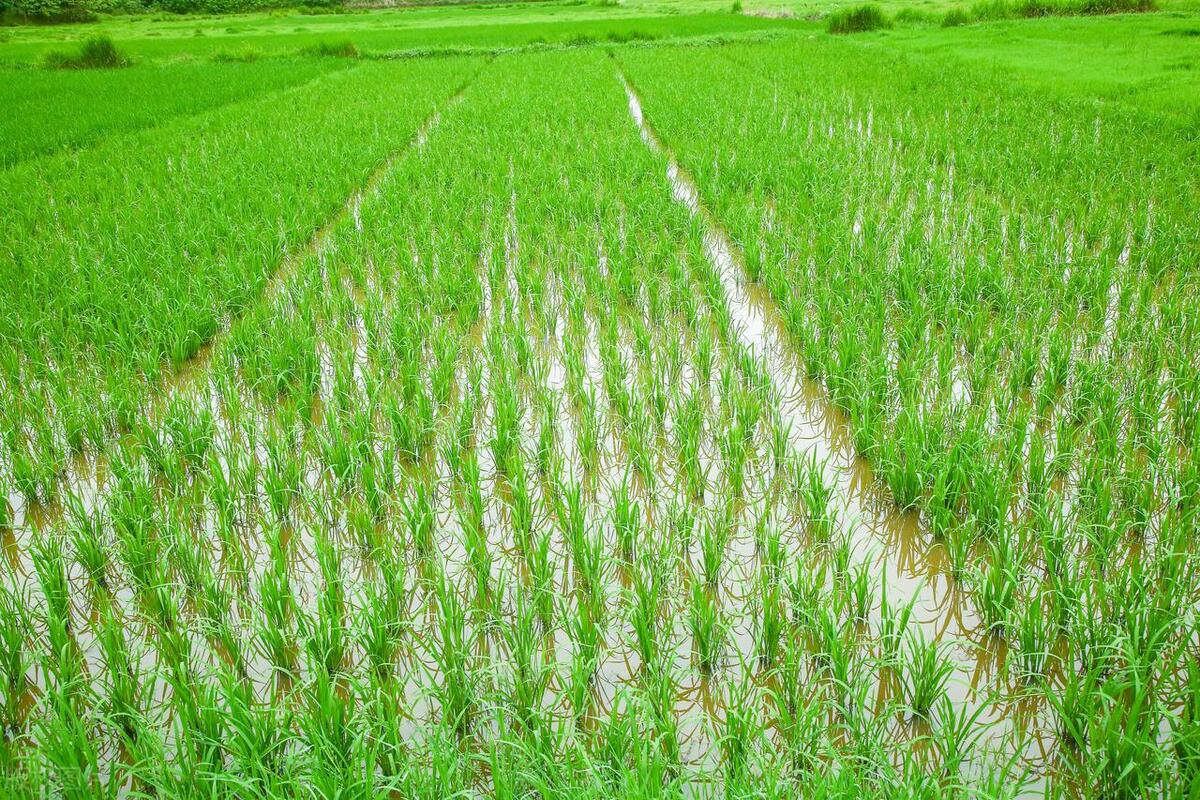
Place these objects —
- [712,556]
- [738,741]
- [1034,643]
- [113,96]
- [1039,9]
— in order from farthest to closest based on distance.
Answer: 1. [1039,9]
2. [113,96]
3. [712,556]
4. [1034,643]
5. [738,741]

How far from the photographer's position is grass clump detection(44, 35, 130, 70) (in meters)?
19.1

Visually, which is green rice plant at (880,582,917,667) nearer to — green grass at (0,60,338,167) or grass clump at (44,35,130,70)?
green grass at (0,60,338,167)

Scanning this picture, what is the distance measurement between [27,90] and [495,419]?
15.9 meters

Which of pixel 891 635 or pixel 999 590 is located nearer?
pixel 891 635

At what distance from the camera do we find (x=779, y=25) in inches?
971

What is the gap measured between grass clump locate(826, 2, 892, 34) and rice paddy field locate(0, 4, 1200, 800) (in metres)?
17.9

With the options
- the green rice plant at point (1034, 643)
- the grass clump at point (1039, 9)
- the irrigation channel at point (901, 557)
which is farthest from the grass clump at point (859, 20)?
the green rice plant at point (1034, 643)

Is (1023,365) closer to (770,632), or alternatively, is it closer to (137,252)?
(770,632)

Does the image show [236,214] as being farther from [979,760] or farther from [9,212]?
[979,760]

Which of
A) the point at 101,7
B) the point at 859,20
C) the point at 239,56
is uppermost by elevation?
the point at 101,7

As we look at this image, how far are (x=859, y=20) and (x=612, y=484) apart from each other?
23803mm

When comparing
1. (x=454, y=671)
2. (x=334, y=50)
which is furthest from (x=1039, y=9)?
(x=454, y=671)

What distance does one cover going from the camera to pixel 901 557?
2.34m

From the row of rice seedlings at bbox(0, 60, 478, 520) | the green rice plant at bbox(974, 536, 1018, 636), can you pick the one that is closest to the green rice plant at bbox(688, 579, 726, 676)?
the green rice plant at bbox(974, 536, 1018, 636)
